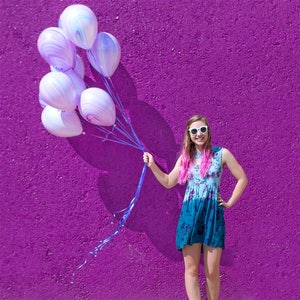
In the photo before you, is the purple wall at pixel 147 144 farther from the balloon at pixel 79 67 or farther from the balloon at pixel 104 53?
the balloon at pixel 104 53

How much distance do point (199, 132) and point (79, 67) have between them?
95 cm

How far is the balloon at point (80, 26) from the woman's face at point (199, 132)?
2.86 ft

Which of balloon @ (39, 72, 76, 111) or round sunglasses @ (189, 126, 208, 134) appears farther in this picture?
round sunglasses @ (189, 126, 208, 134)

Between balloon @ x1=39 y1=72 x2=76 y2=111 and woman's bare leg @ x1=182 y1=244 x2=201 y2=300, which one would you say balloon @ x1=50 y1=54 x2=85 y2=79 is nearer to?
balloon @ x1=39 y1=72 x2=76 y2=111

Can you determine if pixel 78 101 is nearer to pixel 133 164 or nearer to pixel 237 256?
pixel 133 164

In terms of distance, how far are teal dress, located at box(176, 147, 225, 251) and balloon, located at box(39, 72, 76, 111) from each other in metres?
0.94

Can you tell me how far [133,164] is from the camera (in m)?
3.53

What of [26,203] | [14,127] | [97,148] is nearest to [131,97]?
[97,148]

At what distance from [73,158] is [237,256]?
1.50 m

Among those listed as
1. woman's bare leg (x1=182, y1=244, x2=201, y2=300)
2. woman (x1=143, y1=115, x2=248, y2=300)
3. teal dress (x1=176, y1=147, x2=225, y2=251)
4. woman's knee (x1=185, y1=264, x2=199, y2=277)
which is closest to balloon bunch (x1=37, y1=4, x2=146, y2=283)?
woman (x1=143, y1=115, x2=248, y2=300)

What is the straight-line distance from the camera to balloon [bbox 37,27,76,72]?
2850mm

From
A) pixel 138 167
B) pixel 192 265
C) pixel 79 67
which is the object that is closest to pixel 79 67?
pixel 79 67

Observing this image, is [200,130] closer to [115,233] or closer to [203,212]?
[203,212]

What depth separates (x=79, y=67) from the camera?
3170 mm
